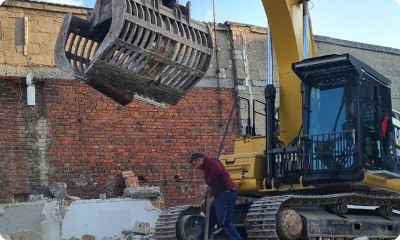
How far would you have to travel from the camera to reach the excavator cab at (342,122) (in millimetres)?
7328

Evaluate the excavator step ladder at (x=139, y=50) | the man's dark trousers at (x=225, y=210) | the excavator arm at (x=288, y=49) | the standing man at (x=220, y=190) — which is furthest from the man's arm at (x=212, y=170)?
the excavator arm at (x=288, y=49)

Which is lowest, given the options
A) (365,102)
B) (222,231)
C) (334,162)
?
(222,231)

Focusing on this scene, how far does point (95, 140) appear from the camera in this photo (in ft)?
39.9

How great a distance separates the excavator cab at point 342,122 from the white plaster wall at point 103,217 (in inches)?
173

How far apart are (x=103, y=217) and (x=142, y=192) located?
0.84m

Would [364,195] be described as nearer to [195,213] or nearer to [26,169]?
[195,213]

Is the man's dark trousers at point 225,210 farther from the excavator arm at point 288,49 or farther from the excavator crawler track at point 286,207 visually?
the excavator arm at point 288,49

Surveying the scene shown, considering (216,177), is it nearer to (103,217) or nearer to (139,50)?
(139,50)

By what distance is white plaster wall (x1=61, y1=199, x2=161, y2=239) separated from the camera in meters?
10.7

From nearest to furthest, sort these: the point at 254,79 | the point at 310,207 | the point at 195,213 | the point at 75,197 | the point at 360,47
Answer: the point at 310,207, the point at 195,213, the point at 75,197, the point at 254,79, the point at 360,47

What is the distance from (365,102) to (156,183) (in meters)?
5.69

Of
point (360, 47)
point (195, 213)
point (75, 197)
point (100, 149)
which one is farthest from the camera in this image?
point (360, 47)

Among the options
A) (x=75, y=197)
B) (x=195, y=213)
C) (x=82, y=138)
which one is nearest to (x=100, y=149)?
(x=82, y=138)

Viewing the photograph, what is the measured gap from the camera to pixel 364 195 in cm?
758
